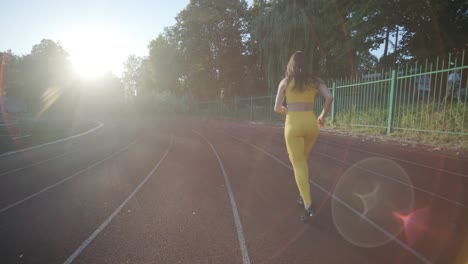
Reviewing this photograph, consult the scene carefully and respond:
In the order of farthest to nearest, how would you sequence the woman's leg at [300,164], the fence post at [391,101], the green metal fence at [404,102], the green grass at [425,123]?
the fence post at [391,101] < the green metal fence at [404,102] < the green grass at [425,123] < the woman's leg at [300,164]

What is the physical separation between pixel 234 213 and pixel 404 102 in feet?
31.4

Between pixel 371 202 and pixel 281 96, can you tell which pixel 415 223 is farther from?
pixel 281 96

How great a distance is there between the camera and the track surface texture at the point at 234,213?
2916 millimetres

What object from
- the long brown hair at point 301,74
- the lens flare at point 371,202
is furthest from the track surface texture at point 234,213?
the long brown hair at point 301,74

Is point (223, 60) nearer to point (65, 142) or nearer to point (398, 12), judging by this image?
point (398, 12)

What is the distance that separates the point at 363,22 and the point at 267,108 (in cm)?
925

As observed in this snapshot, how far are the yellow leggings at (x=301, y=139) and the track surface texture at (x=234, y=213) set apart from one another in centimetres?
45

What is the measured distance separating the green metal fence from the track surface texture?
8.33ft

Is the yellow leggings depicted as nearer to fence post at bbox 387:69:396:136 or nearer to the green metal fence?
the green metal fence

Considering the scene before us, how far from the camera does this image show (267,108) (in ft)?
80.0

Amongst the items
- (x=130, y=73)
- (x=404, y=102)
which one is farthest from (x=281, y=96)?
(x=130, y=73)

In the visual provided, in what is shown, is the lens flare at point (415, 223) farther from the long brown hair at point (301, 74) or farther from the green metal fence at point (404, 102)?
the green metal fence at point (404, 102)

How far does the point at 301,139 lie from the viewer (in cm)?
363

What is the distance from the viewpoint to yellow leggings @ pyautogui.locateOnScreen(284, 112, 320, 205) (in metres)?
3.59
